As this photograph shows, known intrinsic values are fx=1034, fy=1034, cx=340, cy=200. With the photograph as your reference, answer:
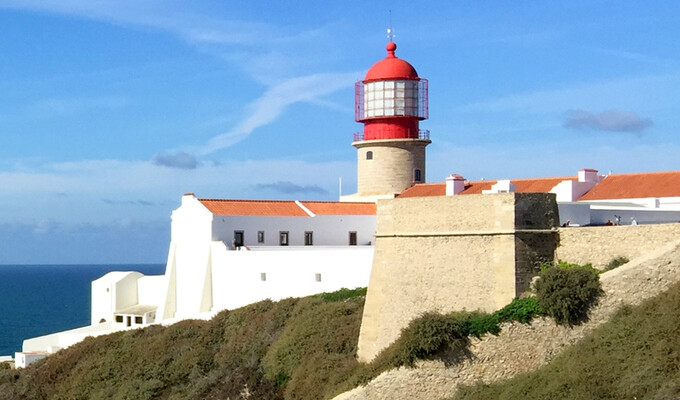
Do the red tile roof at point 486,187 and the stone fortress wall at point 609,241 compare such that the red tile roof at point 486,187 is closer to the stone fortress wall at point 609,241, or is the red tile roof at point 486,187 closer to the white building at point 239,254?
the white building at point 239,254

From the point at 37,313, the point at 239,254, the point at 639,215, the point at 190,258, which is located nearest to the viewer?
the point at 639,215

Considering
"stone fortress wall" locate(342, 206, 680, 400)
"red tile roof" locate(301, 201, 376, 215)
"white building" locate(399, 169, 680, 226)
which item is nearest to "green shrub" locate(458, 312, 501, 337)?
"stone fortress wall" locate(342, 206, 680, 400)

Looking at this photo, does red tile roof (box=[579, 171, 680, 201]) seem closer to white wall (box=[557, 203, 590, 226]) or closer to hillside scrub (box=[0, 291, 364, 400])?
white wall (box=[557, 203, 590, 226])

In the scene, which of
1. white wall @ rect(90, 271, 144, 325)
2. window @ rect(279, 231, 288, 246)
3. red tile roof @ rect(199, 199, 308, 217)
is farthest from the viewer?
white wall @ rect(90, 271, 144, 325)

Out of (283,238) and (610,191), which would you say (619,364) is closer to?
(610,191)

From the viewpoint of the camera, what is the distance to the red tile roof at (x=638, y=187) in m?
31.5

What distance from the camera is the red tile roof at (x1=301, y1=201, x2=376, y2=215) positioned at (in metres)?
36.4

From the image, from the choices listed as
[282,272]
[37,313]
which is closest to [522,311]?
[282,272]

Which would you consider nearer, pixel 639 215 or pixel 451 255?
pixel 451 255

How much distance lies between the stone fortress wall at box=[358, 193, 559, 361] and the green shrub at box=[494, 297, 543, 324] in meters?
0.46

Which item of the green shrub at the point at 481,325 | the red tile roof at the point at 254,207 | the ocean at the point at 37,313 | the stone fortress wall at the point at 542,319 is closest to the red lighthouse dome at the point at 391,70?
the red tile roof at the point at 254,207

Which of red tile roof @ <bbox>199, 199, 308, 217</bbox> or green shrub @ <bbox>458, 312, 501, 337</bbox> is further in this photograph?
red tile roof @ <bbox>199, 199, 308, 217</bbox>

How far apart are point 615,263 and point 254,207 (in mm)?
17299

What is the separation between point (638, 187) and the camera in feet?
106
